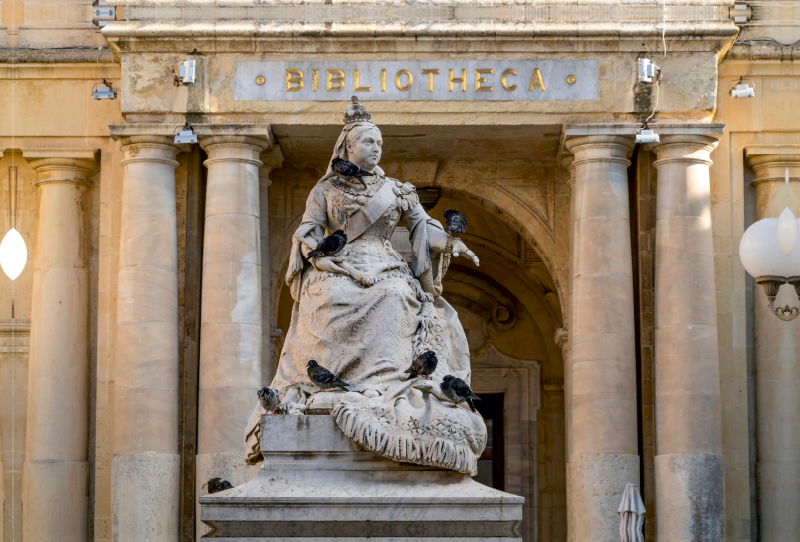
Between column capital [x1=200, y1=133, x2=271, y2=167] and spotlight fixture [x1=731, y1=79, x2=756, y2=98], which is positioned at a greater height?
spotlight fixture [x1=731, y1=79, x2=756, y2=98]

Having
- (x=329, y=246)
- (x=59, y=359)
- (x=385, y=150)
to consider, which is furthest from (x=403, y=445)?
(x=385, y=150)

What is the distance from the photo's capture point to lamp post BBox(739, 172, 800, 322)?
51.8 ft

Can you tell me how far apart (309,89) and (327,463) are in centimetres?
1243

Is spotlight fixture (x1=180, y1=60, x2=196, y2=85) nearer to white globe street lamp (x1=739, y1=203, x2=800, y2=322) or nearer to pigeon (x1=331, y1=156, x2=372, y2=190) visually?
white globe street lamp (x1=739, y1=203, x2=800, y2=322)

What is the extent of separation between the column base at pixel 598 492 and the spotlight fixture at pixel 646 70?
4986mm

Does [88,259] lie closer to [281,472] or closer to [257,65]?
[257,65]

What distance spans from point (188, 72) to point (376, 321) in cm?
1155

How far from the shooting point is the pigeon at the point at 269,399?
11.2m

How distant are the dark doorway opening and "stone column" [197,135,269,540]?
720cm

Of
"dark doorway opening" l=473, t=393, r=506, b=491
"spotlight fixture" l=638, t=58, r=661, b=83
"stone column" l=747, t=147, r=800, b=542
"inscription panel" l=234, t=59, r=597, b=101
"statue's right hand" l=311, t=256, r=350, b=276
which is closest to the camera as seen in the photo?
"statue's right hand" l=311, t=256, r=350, b=276

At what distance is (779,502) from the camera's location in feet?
75.5

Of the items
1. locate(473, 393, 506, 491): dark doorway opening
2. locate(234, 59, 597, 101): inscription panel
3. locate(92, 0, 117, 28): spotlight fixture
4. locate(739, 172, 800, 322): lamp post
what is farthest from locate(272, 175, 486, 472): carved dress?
locate(473, 393, 506, 491): dark doorway opening

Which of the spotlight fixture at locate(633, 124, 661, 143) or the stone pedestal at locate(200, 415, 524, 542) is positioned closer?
the stone pedestal at locate(200, 415, 524, 542)

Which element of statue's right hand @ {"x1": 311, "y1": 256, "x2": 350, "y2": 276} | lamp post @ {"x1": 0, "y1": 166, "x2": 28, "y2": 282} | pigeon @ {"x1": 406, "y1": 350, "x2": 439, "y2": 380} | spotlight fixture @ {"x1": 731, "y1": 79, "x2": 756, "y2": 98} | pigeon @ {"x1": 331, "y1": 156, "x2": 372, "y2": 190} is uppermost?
spotlight fixture @ {"x1": 731, "y1": 79, "x2": 756, "y2": 98}
